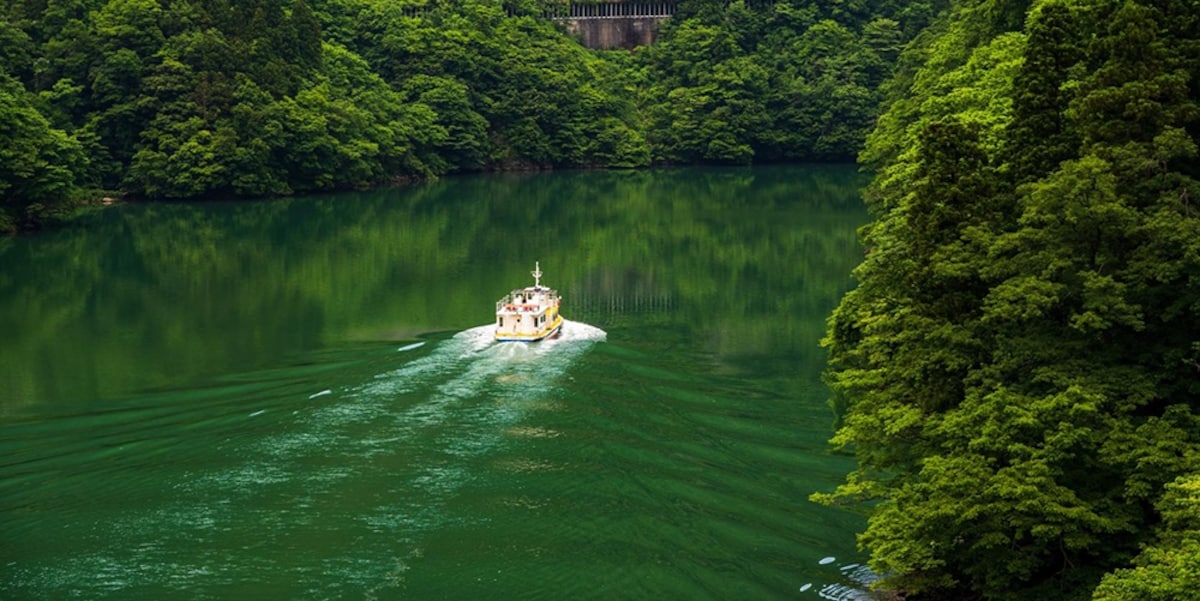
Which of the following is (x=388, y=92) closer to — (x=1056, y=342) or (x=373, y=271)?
(x=373, y=271)

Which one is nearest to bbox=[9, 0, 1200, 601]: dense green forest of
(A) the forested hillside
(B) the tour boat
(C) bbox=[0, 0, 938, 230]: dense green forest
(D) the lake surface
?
(A) the forested hillside

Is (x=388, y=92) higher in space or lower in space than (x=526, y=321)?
higher

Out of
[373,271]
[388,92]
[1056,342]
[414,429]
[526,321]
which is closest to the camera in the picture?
[1056,342]

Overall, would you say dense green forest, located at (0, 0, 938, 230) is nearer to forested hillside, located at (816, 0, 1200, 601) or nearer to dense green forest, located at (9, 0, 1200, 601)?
dense green forest, located at (9, 0, 1200, 601)

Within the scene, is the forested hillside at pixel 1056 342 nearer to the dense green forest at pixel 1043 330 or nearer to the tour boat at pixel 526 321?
the dense green forest at pixel 1043 330

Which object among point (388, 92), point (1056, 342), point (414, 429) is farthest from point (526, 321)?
point (388, 92)

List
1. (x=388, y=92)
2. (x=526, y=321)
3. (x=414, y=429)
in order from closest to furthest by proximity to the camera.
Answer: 1. (x=414, y=429)
2. (x=526, y=321)
3. (x=388, y=92)

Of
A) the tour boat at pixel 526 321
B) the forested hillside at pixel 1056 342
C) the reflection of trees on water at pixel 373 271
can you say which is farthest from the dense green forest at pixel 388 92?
the forested hillside at pixel 1056 342
